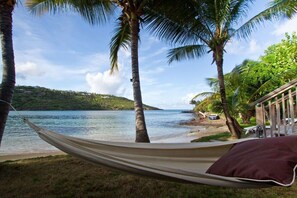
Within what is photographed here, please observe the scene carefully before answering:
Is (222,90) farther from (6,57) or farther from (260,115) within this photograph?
(6,57)

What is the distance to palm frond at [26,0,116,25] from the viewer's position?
12.0ft

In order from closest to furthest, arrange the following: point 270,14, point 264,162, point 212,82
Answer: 1. point 264,162
2. point 270,14
3. point 212,82

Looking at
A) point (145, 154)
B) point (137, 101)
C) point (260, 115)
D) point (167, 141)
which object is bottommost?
point (167, 141)

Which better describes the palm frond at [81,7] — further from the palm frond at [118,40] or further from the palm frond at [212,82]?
the palm frond at [212,82]

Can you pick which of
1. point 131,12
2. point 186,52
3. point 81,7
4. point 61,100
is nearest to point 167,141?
point 186,52

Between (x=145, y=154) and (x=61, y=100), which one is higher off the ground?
(x=61, y=100)

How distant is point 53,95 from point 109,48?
29.8m

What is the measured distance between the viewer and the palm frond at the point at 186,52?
533 cm

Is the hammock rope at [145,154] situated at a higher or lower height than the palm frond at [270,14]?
lower

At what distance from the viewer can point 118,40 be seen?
5.15 metres

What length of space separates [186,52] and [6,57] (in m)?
4.10

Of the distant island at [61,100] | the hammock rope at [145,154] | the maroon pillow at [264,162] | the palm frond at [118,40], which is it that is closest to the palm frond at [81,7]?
the palm frond at [118,40]

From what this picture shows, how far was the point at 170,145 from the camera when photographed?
1.81 metres

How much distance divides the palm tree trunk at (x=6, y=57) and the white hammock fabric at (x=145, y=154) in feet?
2.16
